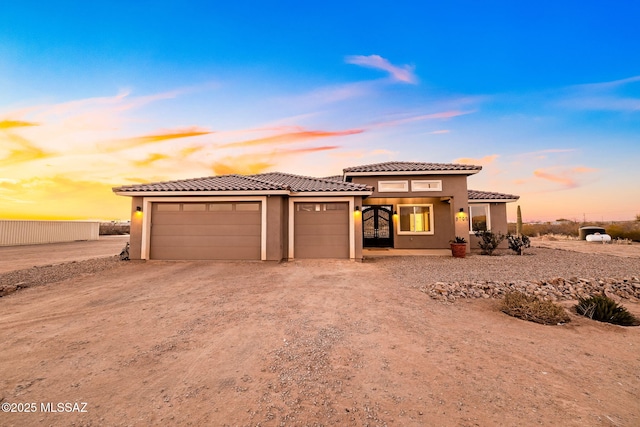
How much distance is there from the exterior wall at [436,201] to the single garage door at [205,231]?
575cm

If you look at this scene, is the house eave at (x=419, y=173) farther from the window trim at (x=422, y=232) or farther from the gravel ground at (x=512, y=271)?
the gravel ground at (x=512, y=271)

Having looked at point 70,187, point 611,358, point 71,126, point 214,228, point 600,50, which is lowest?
point 611,358

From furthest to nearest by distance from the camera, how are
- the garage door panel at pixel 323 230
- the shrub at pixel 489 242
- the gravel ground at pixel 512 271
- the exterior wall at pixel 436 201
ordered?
the exterior wall at pixel 436 201, the shrub at pixel 489 242, the garage door panel at pixel 323 230, the gravel ground at pixel 512 271

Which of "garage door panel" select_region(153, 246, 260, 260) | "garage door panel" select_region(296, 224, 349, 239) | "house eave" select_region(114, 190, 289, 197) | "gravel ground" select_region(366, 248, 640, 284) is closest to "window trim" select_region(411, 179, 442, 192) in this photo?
"gravel ground" select_region(366, 248, 640, 284)

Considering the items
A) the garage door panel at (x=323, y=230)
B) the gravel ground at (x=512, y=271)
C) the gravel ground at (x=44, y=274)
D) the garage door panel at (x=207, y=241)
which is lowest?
the gravel ground at (x=512, y=271)

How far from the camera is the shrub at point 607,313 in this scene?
4.06 m

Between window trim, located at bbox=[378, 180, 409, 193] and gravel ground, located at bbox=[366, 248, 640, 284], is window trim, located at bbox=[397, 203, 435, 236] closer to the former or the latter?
window trim, located at bbox=[378, 180, 409, 193]

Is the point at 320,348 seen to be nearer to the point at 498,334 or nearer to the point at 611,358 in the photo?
the point at 498,334

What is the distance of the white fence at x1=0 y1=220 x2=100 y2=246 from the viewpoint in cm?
1570

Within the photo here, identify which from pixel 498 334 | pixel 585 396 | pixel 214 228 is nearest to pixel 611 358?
pixel 498 334

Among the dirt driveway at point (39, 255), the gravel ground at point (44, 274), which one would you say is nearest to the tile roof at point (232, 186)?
the gravel ground at point (44, 274)

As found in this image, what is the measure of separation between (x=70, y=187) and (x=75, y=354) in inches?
804

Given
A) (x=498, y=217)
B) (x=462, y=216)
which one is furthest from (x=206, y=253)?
(x=498, y=217)

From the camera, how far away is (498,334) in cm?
350
